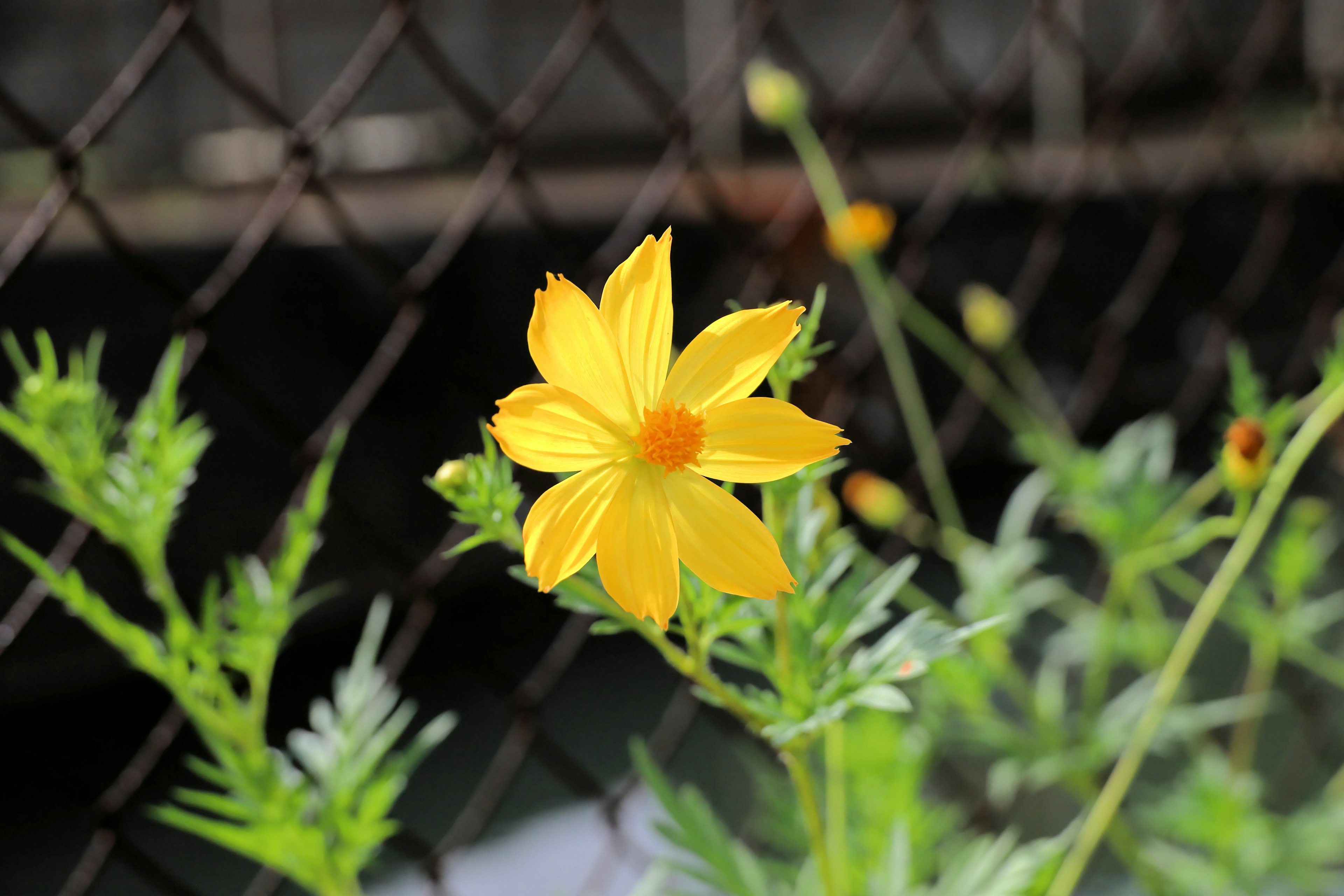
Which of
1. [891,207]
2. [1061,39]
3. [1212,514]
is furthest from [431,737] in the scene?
[891,207]

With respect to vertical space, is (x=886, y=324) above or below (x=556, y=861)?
above

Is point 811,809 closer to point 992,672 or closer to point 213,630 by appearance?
point 213,630

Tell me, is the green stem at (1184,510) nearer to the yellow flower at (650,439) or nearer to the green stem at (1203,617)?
the green stem at (1203,617)

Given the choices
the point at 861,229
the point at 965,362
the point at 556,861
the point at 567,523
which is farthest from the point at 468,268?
the point at 567,523

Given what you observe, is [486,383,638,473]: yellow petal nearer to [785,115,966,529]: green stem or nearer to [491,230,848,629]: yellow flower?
[491,230,848,629]: yellow flower

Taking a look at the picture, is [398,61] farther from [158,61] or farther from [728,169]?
[158,61]

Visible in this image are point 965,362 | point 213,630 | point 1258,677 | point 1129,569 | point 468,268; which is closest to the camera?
point 213,630

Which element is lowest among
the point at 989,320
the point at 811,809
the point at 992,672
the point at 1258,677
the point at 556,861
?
the point at 556,861
